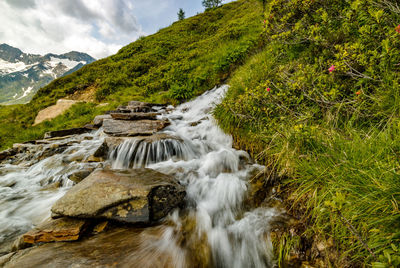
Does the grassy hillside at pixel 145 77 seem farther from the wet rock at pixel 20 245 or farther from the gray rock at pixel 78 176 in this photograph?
the wet rock at pixel 20 245

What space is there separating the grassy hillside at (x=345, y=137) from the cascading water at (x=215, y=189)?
392mm

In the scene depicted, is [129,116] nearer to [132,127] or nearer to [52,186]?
[132,127]

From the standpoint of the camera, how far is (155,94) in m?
12.0

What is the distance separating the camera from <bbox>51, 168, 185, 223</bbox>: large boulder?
2.44 m

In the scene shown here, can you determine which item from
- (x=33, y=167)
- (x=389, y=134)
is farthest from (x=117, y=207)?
(x=33, y=167)

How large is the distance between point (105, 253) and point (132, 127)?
190 inches

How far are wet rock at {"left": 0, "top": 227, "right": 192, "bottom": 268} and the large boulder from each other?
25 cm

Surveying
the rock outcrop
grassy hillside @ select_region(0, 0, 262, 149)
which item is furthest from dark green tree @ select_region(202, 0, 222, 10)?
the rock outcrop

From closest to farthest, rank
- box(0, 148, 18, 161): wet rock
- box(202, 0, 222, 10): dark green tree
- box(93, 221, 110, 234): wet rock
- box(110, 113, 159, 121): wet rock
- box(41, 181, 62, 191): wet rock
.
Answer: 1. box(93, 221, 110, 234): wet rock
2. box(41, 181, 62, 191): wet rock
3. box(0, 148, 18, 161): wet rock
4. box(110, 113, 159, 121): wet rock
5. box(202, 0, 222, 10): dark green tree

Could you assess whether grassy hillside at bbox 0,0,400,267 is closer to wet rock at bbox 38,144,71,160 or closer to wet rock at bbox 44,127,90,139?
wet rock at bbox 44,127,90,139

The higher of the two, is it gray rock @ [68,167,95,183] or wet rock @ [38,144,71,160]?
wet rock @ [38,144,71,160]

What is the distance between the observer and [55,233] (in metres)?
2.21

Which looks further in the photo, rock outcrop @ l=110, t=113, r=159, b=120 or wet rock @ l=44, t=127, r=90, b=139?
wet rock @ l=44, t=127, r=90, b=139

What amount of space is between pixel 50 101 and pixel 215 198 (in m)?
14.7
